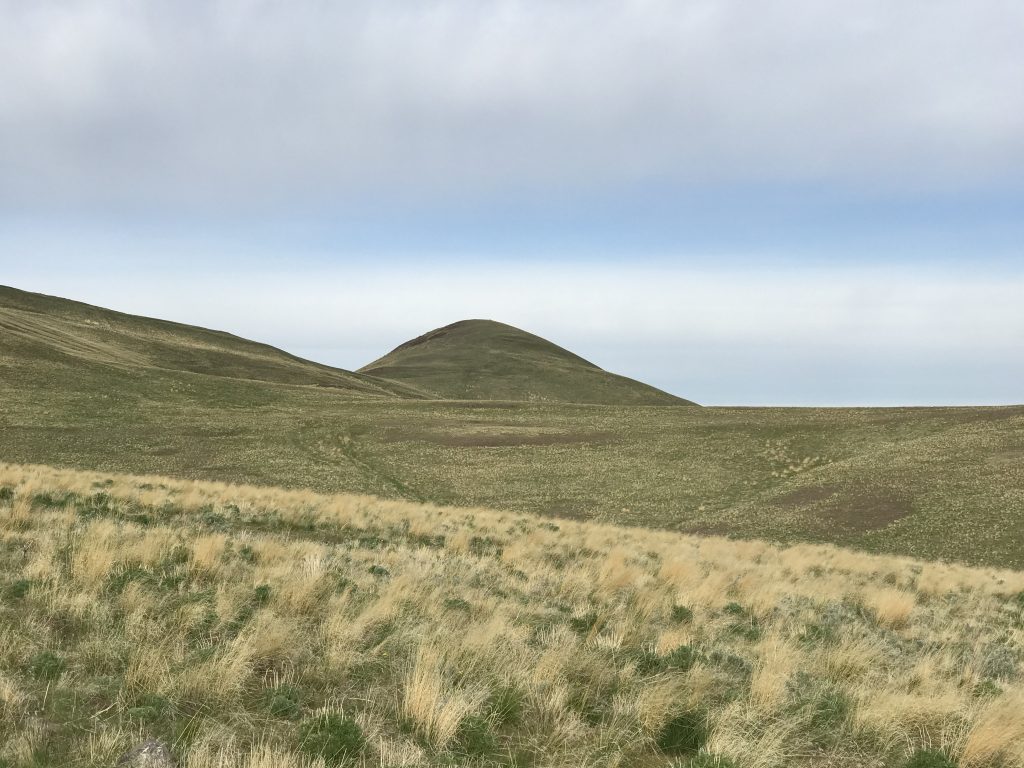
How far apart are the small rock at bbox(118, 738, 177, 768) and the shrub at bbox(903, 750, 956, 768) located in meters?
6.15

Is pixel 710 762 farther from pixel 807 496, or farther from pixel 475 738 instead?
pixel 807 496

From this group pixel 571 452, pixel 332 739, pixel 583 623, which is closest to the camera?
pixel 332 739

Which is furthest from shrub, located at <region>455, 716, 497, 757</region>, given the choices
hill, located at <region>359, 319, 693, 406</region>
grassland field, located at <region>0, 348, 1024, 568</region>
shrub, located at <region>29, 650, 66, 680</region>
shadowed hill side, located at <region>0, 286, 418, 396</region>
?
hill, located at <region>359, 319, 693, 406</region>

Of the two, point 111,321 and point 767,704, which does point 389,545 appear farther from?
point 111,321

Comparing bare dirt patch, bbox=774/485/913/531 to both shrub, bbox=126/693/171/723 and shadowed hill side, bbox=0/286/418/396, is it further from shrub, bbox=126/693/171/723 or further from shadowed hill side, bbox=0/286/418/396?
shadowed hill side, bbox=0/286/418/396

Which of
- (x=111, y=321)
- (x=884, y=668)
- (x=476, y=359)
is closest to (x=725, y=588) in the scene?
(x=884, y=668)

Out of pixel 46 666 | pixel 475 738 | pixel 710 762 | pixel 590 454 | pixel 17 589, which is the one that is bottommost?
pixel 590 454

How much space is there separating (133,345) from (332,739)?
12103cm

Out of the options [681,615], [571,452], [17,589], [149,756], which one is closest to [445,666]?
[149,756]

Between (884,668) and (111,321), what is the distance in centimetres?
15346

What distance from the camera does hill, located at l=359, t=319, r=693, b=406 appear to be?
149125mm

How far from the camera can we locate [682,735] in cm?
639

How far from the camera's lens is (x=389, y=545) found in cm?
1648

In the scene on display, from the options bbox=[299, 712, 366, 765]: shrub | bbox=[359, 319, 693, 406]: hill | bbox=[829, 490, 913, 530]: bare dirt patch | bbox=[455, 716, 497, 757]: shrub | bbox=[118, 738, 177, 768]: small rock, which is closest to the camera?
bbox=[118, 738, 177, 768]: small rock
